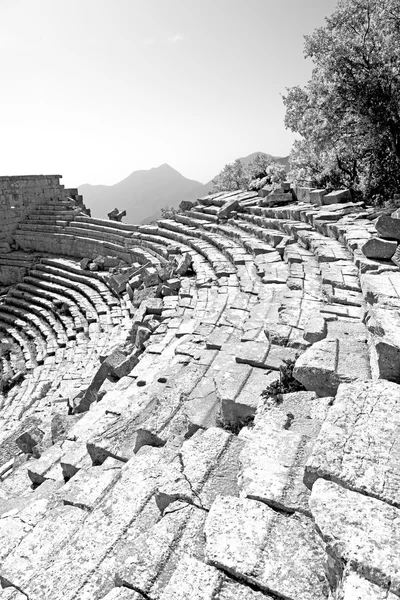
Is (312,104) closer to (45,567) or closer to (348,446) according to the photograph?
(348,446)

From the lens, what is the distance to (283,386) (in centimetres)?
437

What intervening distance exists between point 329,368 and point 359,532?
1937 millimetres

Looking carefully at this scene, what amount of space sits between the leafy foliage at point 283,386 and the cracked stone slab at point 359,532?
5.55 feet

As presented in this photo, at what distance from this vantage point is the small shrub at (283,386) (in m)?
4.20

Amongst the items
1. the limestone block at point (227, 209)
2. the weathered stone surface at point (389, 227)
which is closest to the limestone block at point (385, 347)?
the weathered stone surface at point (389, 227)

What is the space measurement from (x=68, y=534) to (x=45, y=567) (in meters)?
0.33

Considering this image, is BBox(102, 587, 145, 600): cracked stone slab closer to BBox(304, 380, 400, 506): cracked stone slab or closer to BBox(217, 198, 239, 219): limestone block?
BBox(304, 380, 400, 506): cracked stone slab

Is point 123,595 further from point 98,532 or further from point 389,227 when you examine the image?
point 389,227

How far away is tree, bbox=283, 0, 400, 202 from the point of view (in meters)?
12.9

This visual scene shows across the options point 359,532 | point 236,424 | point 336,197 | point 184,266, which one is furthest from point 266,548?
point 336,197

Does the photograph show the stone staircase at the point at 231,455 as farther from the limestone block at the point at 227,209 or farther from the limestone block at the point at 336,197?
the limestone block at the point at 227,209

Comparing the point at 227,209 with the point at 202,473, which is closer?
the point at 202,473

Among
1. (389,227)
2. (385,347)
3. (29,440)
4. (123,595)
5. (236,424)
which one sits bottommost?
(29,440)

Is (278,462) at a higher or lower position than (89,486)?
higher
